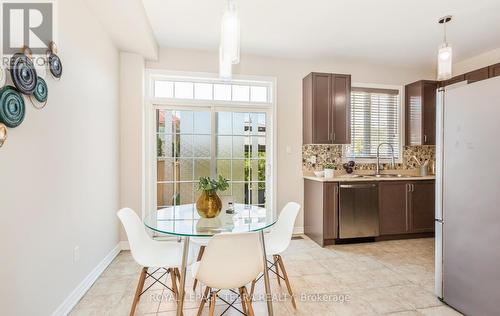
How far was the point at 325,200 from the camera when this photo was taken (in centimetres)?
342

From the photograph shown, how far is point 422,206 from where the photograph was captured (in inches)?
147

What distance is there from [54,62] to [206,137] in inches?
82.8

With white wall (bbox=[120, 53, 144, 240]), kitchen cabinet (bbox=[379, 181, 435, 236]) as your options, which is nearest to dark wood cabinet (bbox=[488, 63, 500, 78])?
kitchen cabinet (bbox=[379, 181, 435, 236])

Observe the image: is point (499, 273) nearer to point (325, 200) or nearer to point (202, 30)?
point (325, 200)

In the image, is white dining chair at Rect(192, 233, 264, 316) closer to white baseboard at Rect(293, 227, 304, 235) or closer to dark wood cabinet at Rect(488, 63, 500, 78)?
white baseboard at Rect(293, 227, 304, 235)

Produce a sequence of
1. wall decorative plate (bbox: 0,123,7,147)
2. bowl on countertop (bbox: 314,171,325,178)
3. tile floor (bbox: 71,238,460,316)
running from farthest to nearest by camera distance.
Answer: bowl on countertop (bbox: 314,171,325,178), tile floor (bbox: 71,238,460,316), wall decorative plate (bbox: 0,123,7,147)

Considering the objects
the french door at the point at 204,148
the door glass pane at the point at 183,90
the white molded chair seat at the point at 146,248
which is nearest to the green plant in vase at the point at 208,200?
the white molded chair seat at the point at 146,248

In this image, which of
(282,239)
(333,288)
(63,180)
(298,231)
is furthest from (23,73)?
(298,231)

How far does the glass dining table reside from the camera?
68.2 inches

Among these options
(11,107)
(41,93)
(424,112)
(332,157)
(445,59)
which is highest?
(445,59)

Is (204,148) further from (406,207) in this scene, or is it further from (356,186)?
(406,207)

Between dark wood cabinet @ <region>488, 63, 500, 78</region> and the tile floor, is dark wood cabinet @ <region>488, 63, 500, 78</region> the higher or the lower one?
the higher one

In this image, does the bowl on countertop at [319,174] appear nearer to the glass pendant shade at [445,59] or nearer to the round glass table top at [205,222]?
the round glass table top at [205,222]

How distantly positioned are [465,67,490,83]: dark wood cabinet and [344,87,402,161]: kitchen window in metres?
0.93
